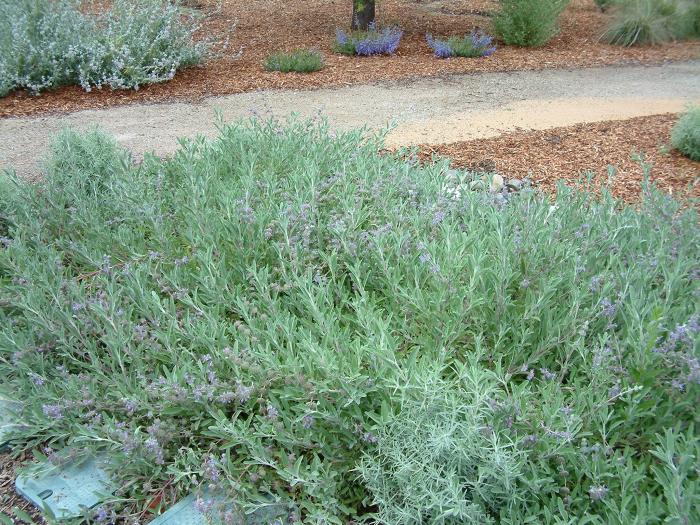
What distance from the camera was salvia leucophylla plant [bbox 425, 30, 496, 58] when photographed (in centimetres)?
977

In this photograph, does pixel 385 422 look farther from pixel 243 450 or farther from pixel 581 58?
pixel 581 58

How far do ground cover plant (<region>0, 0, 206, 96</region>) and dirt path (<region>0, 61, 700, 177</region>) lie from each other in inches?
33.7

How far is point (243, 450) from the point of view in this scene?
8.10 ft

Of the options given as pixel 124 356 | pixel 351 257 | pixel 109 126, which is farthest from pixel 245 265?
pixel 109 126

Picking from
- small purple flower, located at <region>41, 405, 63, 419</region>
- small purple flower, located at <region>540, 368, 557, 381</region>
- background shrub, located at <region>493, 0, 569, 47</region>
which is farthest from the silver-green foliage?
background shrub, located at <region>493, 0, 569, 47</region>

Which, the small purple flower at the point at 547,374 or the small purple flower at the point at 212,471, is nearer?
the small purple flower at the point at 212,471

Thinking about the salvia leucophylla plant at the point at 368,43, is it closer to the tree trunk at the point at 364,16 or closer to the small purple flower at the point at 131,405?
Answer: the tree trunk at the point at 364,16

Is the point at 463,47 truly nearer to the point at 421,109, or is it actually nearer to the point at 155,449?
the point at 421,109

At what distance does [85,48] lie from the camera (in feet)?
27.0

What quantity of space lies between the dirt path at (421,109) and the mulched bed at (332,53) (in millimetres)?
427

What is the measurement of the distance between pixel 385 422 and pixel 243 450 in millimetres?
595

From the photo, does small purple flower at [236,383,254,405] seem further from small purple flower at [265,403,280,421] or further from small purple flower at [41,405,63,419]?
small purple flower at [41,405,63,419]

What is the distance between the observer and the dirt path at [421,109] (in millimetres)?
6582

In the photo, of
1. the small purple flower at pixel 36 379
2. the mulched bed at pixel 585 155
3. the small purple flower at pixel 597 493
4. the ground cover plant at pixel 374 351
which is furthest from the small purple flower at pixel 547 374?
the mulched bed at pixel 585 155
